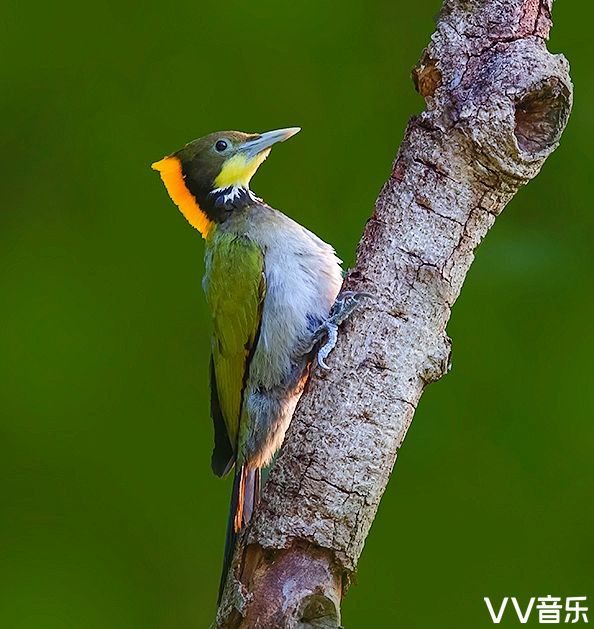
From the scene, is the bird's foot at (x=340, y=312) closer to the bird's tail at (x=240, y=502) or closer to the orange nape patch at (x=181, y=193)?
the bird's tail at (x=240, y=502)

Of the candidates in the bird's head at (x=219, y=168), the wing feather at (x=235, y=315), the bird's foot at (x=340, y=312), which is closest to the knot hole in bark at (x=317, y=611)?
the bird's foot at (x=340, y=312)

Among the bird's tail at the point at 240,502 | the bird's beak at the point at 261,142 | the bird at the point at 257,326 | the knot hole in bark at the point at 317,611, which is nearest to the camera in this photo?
the knot hole in bark at the point at 317,611

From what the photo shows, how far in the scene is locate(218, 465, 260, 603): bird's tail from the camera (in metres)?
2.85

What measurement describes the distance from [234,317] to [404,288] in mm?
816

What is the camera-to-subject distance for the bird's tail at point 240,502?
285 centimetres

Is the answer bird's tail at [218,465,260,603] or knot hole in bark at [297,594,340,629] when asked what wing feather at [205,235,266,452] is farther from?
knot hole in bark at [297,594,340,629]

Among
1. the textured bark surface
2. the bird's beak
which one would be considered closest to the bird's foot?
the textured bark surface

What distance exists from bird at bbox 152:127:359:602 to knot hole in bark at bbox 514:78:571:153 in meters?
0.80

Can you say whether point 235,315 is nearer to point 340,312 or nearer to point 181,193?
point 181,193

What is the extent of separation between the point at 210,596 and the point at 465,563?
85 cm

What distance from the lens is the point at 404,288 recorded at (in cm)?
232

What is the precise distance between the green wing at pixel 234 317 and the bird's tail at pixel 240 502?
9 centimetres

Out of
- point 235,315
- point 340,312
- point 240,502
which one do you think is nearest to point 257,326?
point 235,315

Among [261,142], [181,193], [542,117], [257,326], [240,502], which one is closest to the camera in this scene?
[542,117]
